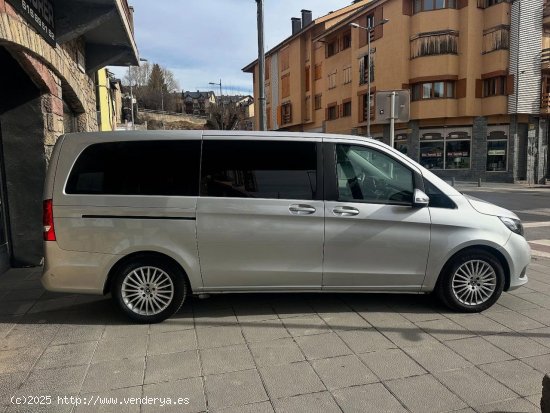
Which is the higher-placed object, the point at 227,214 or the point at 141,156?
the point at 141,156

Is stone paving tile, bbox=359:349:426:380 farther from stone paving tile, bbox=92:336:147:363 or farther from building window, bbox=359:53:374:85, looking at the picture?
building window, bbox=359:53:374:85

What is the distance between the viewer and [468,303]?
467 centimetres

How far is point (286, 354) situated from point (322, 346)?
341 millimetres

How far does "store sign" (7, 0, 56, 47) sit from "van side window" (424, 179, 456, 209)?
4724mm

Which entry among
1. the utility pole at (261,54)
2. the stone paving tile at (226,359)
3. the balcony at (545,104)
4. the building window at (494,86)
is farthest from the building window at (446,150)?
the stone paving tile at (226,359)

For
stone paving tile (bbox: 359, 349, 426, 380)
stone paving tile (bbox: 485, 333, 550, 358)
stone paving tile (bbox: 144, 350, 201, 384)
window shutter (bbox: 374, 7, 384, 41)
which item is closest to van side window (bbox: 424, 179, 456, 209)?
stone paving tile (bbox: 485, 333, 550, 358)

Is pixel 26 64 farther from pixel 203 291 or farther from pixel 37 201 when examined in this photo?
pixel 203 291

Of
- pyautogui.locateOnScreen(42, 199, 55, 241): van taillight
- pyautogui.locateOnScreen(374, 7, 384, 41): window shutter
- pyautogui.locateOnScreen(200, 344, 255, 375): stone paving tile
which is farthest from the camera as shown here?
pyautogui.locateOnScreen(374, 7, 384, 41): window shutter

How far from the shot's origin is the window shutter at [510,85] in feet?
94.6

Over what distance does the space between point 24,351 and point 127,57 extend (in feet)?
28.4

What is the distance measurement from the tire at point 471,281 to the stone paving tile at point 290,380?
1.88 metres

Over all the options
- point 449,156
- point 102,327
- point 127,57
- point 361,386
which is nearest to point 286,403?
point 361,386

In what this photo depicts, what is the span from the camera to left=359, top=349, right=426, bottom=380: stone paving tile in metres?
3.42

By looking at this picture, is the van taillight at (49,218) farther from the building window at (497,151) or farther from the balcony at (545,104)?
the balcony at (545,104)
